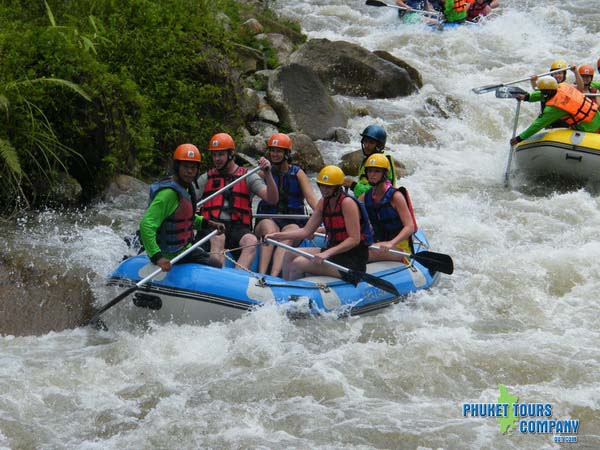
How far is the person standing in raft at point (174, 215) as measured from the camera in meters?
6.32

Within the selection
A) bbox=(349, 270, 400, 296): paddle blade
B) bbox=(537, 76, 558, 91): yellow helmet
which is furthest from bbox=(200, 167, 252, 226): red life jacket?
bbox=(537, 76, 558, 91): yellow helmet

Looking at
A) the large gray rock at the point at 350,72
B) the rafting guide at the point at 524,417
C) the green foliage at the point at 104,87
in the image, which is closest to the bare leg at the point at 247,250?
the green foliage at the point at 104,87

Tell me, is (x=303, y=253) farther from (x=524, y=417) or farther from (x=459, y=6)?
(x=459, y=6)

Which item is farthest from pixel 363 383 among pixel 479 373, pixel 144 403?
pixel 144 403

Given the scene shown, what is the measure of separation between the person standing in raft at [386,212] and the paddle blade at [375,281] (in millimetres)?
327

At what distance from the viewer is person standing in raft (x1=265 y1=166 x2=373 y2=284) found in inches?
269

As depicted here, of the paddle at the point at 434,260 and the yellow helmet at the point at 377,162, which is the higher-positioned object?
the yellow helmet at the point at 377,162

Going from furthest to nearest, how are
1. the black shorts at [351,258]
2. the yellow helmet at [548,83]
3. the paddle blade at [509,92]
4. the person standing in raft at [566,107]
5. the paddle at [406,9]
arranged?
the paddle at [406,9], the paddle blade at [509,92], the person standing in raft at [566,107], the yellow helmet at [548,83], the black shorts at [351,258]

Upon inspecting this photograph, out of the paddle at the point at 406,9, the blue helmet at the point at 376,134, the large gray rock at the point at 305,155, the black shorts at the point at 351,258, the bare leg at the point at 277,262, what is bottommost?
the large gray rock at the point at 305,155

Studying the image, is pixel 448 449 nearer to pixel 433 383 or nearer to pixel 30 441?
pixel 433 383

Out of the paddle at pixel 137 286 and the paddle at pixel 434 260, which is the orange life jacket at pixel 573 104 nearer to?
the paddle at pixel 434 260

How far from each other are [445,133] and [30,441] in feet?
31.0

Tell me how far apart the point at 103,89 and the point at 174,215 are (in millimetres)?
2859

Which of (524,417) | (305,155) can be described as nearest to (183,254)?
(524,417)
